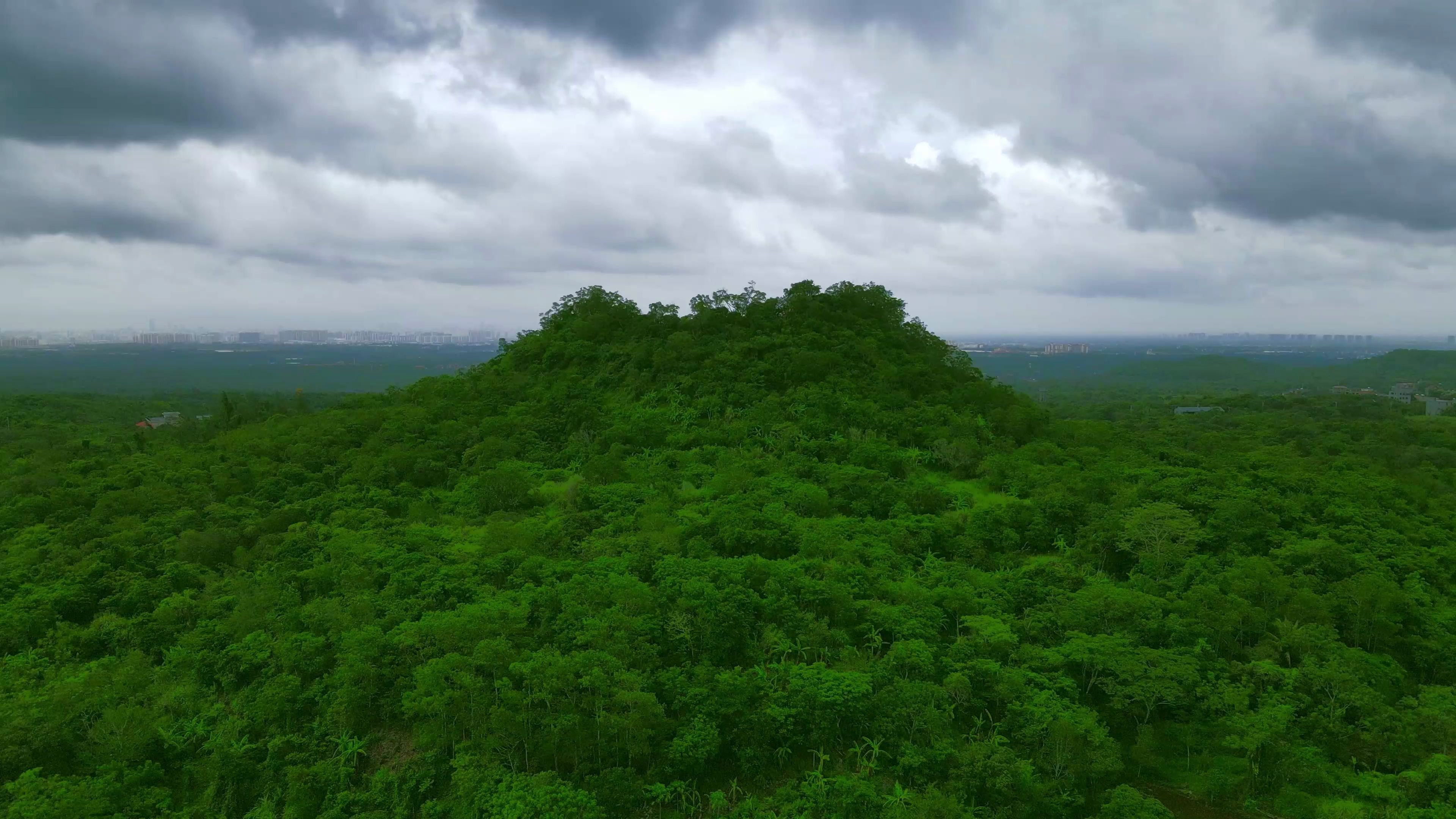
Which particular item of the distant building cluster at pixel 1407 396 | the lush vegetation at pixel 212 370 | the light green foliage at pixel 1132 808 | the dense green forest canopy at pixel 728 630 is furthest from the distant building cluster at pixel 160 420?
the distant building cluster at pixel 1407 396

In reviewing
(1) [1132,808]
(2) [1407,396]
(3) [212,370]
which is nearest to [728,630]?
(1) [1132,808]

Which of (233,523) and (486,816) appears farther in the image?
(233,523)

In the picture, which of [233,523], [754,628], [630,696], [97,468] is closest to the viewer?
[630,696]

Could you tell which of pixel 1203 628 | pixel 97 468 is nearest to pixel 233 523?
pixel 97 468

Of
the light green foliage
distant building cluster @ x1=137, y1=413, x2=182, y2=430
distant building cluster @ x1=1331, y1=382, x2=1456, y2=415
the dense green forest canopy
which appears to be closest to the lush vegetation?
distant building cluster @ x1=137, y1=413, x2=182, y2=430

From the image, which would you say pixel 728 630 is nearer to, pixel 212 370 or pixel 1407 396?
pixel 1407 396

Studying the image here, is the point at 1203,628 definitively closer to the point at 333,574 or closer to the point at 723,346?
the point at 333,574
